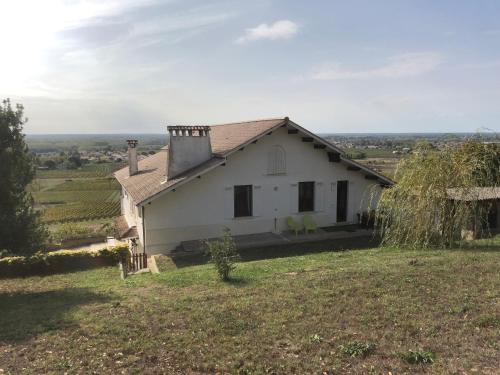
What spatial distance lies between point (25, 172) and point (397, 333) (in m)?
11.8

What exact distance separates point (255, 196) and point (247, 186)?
23.2 inches

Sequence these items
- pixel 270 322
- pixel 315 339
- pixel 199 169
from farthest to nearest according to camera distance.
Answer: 1. pixel 199 169
2. pixel 270 322
3. pixel 315 339

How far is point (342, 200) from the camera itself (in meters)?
21.4

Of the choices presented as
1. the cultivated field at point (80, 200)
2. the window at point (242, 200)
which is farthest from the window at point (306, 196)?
the cultivated field at point (80, 200)

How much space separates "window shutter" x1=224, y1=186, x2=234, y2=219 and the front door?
584cm

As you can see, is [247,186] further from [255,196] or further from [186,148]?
[186,148]

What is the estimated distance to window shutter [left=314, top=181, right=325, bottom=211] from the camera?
67.2ft

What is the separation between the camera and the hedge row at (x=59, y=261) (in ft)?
48.8

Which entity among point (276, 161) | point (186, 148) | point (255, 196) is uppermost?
point (186, 148)

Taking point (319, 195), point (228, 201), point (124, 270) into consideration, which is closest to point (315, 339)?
point (124, 270)

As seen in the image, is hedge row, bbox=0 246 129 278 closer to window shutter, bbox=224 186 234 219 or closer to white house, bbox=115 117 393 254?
white house, bbox=115 117 393 254

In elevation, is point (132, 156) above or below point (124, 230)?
above

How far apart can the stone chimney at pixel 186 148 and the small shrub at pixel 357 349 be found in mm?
13138

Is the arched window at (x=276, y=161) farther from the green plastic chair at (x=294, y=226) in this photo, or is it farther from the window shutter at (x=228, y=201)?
the green plastic chair at (x=294, y=226)
